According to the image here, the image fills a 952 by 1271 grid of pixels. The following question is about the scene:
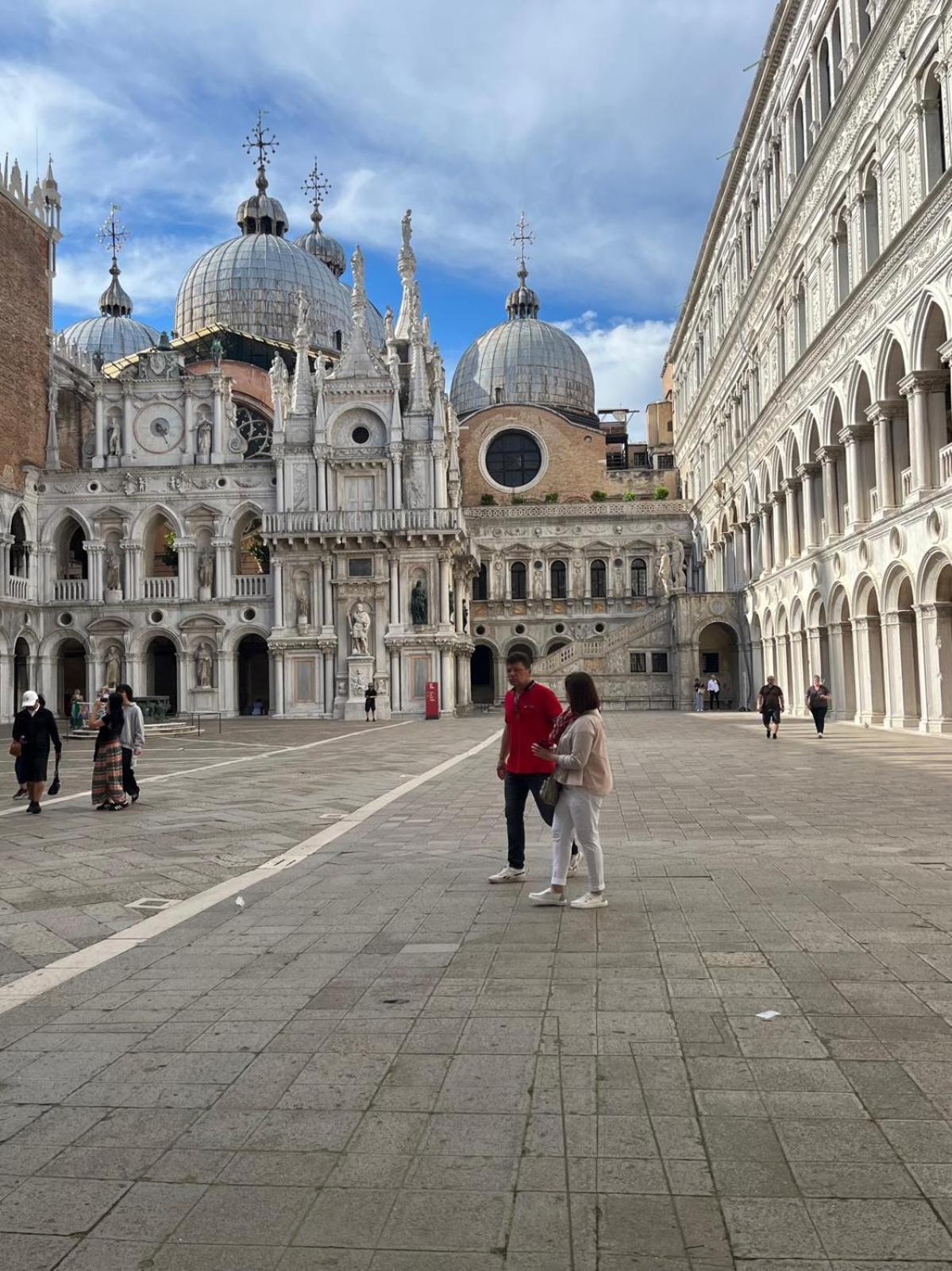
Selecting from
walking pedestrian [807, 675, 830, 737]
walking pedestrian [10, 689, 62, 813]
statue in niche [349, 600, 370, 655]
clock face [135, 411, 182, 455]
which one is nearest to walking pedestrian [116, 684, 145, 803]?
walking pedestrian [10, 689, 62, 813]

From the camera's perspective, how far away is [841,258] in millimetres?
27906

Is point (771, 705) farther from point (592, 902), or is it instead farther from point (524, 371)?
point (524, 371)

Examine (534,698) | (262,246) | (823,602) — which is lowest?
(534,698)

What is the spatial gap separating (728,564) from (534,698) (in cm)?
3961

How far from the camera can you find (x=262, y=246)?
61312mm

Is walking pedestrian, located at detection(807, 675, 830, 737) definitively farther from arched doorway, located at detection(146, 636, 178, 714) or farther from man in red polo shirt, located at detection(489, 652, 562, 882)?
arched doorway, located at detection(146, 636, 178, 714)

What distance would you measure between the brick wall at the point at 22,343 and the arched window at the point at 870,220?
106 ft

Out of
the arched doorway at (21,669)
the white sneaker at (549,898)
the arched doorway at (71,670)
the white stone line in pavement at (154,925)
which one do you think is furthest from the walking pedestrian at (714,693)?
the white sneaker at (549,898)

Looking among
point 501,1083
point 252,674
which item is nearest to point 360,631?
point 252,674

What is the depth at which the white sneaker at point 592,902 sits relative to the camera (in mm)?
7008

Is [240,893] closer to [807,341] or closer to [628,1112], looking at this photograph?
[628,1112]

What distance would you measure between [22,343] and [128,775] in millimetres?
36235

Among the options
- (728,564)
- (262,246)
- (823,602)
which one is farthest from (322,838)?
(262,246)

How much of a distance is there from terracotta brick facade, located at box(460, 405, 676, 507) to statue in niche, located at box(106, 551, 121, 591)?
2074 cm
